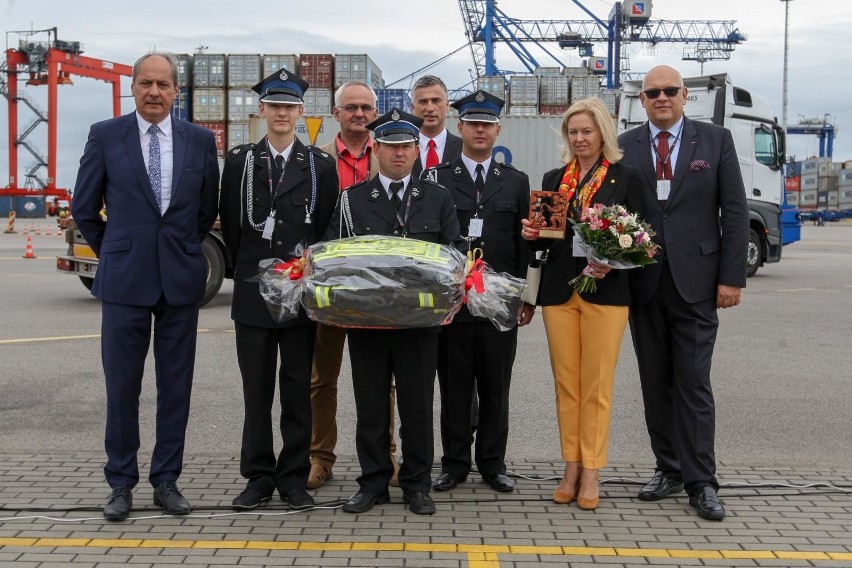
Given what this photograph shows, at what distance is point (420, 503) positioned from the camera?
15.5 feet

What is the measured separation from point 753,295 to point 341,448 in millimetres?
11330

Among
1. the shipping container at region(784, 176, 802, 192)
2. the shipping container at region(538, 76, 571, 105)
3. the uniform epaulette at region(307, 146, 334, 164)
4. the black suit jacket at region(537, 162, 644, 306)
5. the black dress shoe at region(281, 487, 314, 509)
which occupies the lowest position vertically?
the black dress shoe at region(281, 487, 314, 509)

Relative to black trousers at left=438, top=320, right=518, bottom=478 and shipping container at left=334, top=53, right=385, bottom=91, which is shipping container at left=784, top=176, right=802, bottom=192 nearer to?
shipping container at left=334, top=53, right=385, bottom=91

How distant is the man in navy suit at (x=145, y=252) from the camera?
4.71 metres

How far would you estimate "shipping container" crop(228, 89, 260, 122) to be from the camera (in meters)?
40.0

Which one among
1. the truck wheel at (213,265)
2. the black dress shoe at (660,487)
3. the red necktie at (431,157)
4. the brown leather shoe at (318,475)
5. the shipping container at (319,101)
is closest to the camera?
the black dress shoe at (660,487)

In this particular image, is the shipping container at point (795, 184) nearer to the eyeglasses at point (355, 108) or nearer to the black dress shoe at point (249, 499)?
the eyeglasses at point (355, 108)

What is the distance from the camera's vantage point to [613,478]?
5344mm

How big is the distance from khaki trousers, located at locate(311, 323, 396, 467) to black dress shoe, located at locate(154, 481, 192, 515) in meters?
0.87

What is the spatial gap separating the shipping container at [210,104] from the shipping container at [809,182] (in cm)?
5188

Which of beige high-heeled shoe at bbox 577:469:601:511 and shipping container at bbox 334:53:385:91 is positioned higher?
shipping container at bbox 334:53:385:91

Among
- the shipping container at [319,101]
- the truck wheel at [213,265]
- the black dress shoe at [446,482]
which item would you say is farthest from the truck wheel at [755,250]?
the shipping container at [319,101]

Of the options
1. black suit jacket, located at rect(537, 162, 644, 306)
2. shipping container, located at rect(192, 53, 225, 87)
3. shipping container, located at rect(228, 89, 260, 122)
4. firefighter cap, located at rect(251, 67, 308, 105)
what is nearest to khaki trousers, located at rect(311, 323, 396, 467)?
black suit jacket, located at rect(537, 162, 644, 306)

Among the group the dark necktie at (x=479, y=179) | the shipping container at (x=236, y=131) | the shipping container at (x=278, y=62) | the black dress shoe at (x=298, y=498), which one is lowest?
the black dress shoe at (x=298, y=498)
